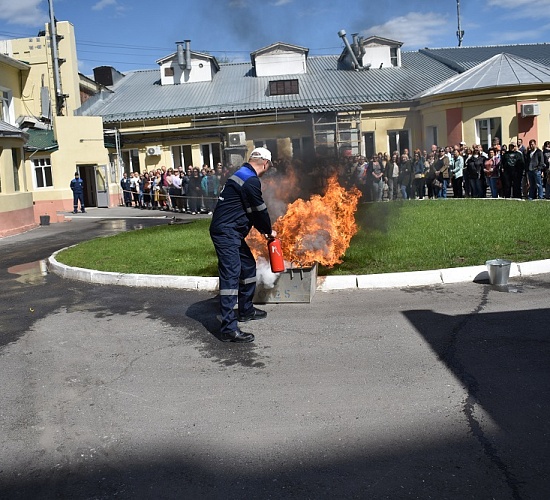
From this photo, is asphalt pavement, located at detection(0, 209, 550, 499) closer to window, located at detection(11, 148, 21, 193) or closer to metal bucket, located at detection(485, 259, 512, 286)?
metal bucket, located at detection(485, 259, 512, 286)

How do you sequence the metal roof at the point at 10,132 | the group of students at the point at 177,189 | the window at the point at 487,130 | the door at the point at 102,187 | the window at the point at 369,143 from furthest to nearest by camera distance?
the door at the point at 102,187
the window at the point at 369,143
the window at the point at 487,130
the group of students at the point at 177,189
the metal roof at the point at 10,132

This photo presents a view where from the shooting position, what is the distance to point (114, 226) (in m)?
22.7

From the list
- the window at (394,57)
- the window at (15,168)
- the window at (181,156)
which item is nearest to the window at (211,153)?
the window at (181,156)

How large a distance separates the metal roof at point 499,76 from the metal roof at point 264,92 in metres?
4.26

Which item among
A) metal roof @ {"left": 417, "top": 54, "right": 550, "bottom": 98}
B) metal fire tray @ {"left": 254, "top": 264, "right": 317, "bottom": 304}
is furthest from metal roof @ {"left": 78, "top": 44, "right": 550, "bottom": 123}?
metal fire tray @ {"left": 254, "top": 264, "right": 317, "bottom": 304}

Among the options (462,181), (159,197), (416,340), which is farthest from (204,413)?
(159,197)

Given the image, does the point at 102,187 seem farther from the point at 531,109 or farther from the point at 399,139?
the point at 531,109

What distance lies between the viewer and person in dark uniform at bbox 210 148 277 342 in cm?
673

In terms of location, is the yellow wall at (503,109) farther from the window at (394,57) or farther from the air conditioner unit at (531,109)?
the window at (394,57)

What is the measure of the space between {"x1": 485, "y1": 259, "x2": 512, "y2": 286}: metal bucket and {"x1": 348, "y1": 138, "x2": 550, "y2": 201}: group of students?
885cm

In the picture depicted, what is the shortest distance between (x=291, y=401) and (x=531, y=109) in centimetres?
2355

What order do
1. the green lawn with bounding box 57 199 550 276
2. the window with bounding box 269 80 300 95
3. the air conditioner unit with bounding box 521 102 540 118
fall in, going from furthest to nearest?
the window with bounding box 269 80 300 95 → the air conditioner unit with bounding box 521 102 540 118 → the green lawn with bounding box 57 199 550 276

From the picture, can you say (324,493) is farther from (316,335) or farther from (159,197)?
(159,197)

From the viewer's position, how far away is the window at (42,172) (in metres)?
32.1
